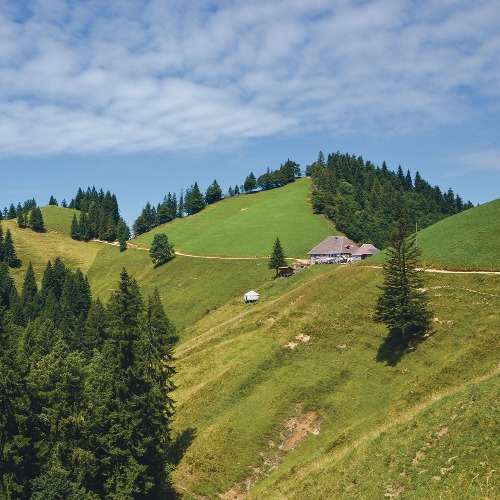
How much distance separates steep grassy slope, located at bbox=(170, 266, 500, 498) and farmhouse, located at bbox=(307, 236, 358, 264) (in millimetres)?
45707

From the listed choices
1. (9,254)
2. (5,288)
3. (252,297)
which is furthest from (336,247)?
(9,254)

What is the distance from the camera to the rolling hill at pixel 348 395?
31.0 meters

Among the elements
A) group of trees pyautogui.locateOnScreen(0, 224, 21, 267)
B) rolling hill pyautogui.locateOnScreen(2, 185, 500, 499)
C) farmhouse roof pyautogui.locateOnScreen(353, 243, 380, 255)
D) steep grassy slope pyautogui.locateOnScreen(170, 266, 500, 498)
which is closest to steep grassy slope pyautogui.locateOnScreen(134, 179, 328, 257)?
farmhouse roof pyautogui.locateOnScreen(353, 243, 380, 255)

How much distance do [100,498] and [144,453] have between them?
553cm

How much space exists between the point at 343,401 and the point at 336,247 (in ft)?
251

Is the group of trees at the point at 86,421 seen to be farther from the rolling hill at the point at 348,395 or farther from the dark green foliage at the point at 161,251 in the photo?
the dark green foliage at the point at 161,251

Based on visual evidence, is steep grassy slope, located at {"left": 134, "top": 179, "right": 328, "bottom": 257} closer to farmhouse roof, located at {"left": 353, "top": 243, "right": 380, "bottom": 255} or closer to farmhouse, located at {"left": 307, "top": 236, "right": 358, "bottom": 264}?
farmhouse, located at {"left": 307, "top": 236, "right": 358, "bottom": 264}

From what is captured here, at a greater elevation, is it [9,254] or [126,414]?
[9,254]

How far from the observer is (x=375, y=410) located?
4709 cm

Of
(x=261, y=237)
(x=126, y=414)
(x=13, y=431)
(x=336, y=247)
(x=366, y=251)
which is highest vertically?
(x=261, y=237)

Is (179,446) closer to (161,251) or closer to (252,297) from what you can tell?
(252,297)

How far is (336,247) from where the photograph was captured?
125188 mm

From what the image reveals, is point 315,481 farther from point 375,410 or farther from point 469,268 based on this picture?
point 469,268

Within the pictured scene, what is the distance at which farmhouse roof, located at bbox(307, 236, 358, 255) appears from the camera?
407 feet
